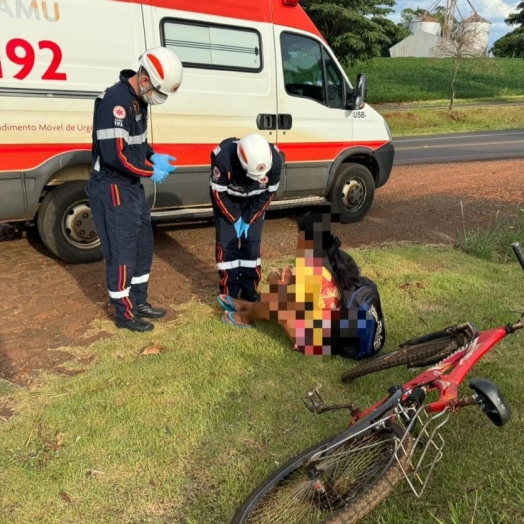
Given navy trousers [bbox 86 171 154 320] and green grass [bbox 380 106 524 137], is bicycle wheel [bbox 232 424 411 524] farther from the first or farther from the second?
green grass [bbox 380 106 524 137]

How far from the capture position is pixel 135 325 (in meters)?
4.22

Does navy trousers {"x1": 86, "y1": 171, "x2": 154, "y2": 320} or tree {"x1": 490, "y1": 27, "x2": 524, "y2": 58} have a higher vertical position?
tree {"x1": 490, "y1": 27, "x2": 524, "y2": 58}

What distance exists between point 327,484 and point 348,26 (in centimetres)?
3257

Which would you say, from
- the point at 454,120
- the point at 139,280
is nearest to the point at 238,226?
the point at 139,280

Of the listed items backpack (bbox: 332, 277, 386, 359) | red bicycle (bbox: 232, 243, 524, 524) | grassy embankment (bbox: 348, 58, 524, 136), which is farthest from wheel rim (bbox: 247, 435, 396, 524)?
grassy embankment (bbox: 348, 58, 524, 136)

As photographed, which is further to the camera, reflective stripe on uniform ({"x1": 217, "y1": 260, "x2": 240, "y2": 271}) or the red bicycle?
reflective stripe on uniform ({"x1": 217, "y1": 260, "x2": 240, "y2": 271})

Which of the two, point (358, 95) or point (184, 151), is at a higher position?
point (358, 95)

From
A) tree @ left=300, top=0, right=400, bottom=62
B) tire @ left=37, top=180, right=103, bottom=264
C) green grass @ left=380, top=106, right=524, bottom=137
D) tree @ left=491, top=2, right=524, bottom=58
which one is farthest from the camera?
tree @ left=491, top=2, right=524, bottom=58

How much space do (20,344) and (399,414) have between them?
2.93 metres

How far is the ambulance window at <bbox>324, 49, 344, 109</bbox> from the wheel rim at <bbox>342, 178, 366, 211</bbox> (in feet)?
3.41

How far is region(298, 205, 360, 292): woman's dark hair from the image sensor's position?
11.3 feet

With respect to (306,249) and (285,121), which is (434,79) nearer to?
(285,121)

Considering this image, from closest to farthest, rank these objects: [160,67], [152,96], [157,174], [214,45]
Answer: [160,67] → [152,96] → [157,174] → [214,45]

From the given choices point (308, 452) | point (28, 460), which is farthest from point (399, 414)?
point (28, 460)
